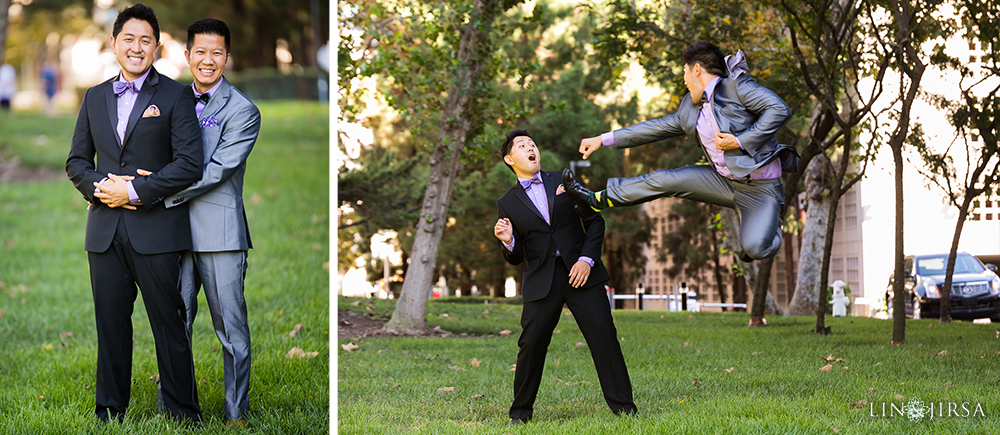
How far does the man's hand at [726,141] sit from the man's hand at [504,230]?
3.58ft

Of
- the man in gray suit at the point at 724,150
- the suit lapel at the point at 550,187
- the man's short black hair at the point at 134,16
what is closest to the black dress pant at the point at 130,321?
the man's short black hair at the point at 134,16

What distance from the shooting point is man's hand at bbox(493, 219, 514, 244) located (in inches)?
156

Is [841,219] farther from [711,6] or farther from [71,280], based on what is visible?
[71,280]

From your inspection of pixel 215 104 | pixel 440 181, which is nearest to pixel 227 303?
pixel 215 104

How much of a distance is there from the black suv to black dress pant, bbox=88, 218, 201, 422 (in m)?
7.10

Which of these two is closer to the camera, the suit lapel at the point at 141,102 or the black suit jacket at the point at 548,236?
the suit lapel at the point at 141,102

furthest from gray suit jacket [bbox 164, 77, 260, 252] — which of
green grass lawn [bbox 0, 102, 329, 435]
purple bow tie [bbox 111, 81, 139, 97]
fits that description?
green grass lawn [bbox 0, 102, 329, 435]

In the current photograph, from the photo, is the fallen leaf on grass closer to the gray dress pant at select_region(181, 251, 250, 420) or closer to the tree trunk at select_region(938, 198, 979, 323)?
the gray dress pant at select_region(181, 251, 250, 420)

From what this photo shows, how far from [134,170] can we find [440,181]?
6.30m

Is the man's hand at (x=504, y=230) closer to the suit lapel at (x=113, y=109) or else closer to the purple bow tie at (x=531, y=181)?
the purple bow tie at (x=531, y=181)

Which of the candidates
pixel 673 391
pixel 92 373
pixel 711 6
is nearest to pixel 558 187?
pixel 673 391

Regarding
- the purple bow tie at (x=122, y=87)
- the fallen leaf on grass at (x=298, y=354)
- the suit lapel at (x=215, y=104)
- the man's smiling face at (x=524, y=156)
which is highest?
the purple bow tie at (x=122, y=87)

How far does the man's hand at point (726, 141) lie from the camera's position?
12.0 feet

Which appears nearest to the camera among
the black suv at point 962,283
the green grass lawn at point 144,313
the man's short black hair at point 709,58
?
the man's short black hair at point 709,58
